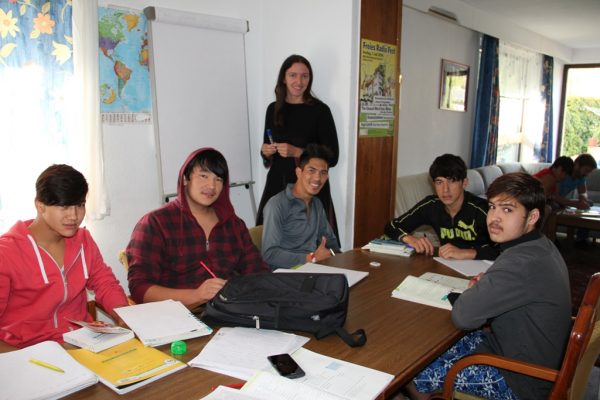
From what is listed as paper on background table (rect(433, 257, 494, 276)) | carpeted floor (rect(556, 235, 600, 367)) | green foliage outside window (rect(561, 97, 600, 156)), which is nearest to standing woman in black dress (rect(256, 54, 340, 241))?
paper on background table (rect(433, 257, 494, 276))

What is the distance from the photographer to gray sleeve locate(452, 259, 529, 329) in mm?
1465

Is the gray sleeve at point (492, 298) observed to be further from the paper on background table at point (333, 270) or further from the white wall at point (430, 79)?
the white wall at point (430, 79)

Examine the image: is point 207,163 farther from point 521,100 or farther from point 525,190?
point 521,100

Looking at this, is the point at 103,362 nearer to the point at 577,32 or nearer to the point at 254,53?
the point at 254,53

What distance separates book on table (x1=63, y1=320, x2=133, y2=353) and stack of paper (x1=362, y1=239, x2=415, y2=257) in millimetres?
1277

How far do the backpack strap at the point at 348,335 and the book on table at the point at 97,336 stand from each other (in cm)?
52

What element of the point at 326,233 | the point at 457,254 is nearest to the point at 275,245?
the point at 326,233

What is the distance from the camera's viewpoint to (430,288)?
1.76m

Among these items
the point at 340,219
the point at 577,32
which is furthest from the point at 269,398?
the point at 577,32

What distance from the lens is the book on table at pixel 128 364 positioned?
43.1 inches

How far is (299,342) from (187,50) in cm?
235

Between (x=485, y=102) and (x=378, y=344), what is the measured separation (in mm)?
5510

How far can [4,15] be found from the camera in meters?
2.37

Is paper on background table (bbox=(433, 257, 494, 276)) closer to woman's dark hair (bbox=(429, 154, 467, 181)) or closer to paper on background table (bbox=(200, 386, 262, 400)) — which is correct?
woman's dark hair (bbox=(429, 154, 467, 181))
